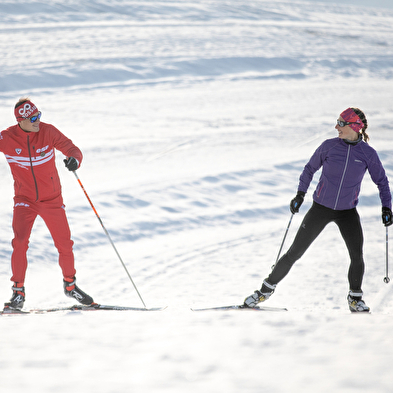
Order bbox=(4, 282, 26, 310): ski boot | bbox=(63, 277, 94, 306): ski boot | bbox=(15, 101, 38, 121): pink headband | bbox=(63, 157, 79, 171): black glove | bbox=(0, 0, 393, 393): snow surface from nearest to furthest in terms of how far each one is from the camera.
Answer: bbox=(0, 0, 393, 393): snow surface < bbox=(15, 101, 38, 121): pink headband < bbox=(63, 157, 79, 171): black glove < bbox=(4, 282, 26, 310): ski boot < bbox=(63, 277, 94, 306): ski boot

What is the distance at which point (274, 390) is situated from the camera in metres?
1.93

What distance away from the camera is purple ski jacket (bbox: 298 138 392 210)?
3.42m

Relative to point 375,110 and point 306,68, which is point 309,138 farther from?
point 306,68

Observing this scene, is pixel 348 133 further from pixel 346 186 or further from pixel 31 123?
pixel 31 123

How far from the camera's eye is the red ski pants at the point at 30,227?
11.5 ft

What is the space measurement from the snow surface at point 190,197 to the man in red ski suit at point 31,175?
71 centimetres

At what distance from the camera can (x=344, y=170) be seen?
343 cm

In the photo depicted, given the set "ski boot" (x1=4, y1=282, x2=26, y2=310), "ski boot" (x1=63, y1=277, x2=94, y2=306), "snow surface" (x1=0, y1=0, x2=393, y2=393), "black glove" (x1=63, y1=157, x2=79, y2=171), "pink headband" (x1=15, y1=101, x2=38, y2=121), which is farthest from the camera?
"ski boot" (x1=63, y1=277, x2=94, y2=306)

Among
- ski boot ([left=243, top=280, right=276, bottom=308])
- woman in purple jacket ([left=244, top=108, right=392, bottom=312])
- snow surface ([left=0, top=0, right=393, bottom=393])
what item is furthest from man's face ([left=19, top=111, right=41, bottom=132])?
ski boot ([left=243, top=280, right=276, bottom=308])

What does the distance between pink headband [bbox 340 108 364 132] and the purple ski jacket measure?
13cm

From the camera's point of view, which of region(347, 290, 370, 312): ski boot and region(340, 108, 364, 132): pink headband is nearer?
region(340, 108, 364, 132): pink headband

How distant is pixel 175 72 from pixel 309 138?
5728mm

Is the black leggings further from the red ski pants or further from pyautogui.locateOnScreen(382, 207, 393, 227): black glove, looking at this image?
the red ski pants

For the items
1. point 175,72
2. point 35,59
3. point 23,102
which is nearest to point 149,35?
point 175,72
